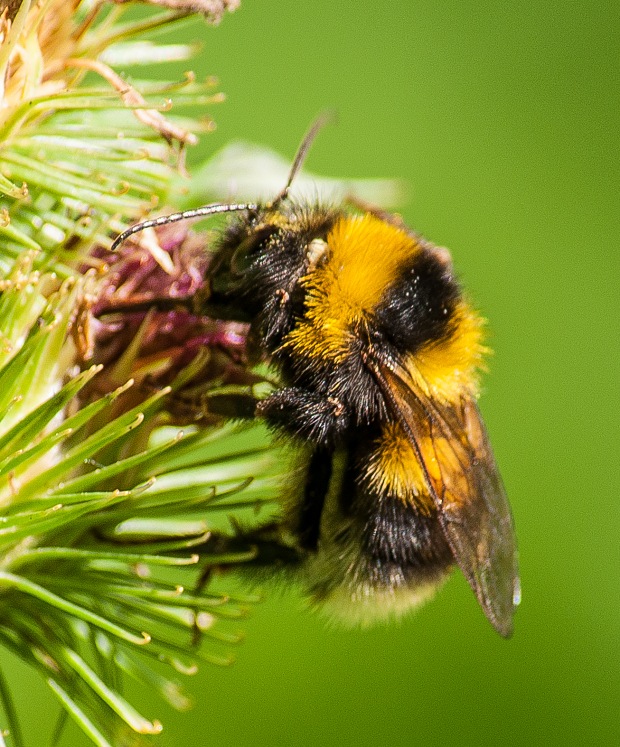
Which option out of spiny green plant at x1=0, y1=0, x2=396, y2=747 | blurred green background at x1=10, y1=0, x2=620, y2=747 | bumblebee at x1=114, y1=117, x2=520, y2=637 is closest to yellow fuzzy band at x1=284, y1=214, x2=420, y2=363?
bumblebee at x1=114, y1=117, x2=520, y2=637

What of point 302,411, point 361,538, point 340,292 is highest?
point 340,292

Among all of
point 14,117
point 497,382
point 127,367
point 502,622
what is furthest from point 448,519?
point 497,382

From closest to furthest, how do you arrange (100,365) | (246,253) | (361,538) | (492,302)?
(100,365) < (246,253) < (361,538) < (492,302)

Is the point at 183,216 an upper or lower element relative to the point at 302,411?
upper

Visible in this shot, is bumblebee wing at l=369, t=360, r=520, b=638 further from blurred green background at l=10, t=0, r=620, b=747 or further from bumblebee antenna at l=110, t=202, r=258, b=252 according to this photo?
blurred green background at l=10, t=0, r=620, b=747

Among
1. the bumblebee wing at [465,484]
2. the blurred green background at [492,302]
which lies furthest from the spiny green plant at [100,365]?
the blurred green background at [492,302]

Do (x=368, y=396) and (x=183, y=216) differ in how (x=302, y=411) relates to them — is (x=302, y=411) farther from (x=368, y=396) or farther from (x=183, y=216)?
(x=183, y=216)

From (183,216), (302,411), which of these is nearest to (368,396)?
(302,411)

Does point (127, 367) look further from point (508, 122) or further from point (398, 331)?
point (508, 122)
